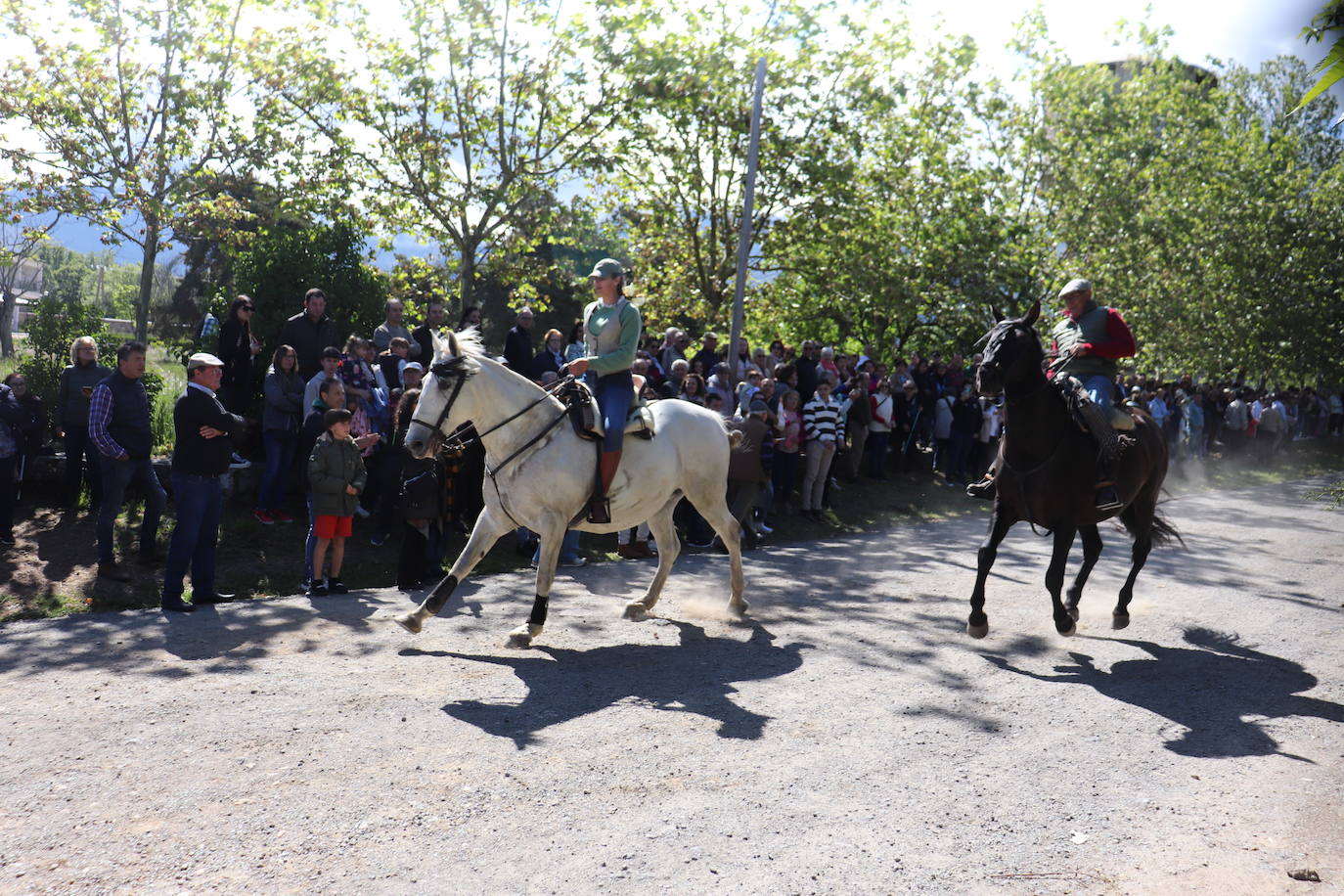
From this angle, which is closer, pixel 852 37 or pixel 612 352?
pixel 612 352

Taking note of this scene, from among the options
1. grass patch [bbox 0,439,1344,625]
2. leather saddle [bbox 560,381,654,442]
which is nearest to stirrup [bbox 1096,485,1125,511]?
leather saddle [bbox 560,381,654,442]

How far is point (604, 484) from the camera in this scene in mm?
8523

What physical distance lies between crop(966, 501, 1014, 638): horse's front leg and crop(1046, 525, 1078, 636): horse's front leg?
44 centimetres

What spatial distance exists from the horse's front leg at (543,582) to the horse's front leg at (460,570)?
0.39m

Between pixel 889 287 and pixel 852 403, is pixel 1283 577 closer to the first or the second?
pixel 852 403

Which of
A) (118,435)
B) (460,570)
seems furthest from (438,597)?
(118,435)

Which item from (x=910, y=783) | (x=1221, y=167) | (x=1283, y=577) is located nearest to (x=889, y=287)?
(x=1283, y=577)

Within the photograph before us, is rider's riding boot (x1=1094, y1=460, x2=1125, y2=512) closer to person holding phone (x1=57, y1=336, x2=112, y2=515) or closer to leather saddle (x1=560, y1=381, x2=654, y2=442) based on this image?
leather saddle (x1=560, y1=381, x2=654, y2=442)

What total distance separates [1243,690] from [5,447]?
11.5 metres

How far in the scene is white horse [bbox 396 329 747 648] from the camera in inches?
306

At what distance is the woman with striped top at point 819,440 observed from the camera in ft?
53.7

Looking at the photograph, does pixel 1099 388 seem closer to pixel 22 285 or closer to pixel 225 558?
pixel 225 558

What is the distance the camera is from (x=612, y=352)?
28.0 ft

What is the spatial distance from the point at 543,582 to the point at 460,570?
2.13ft
